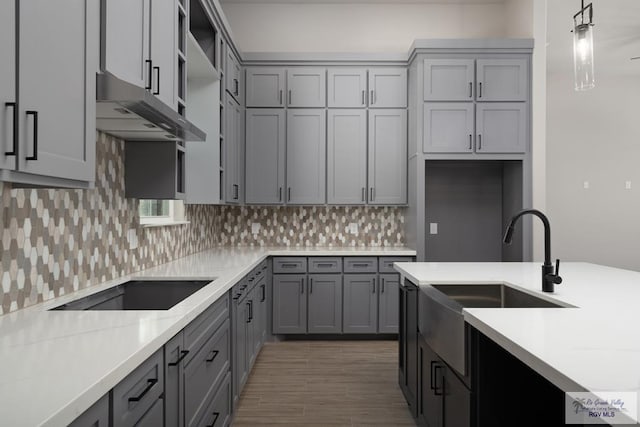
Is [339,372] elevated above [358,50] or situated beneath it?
situated beneath

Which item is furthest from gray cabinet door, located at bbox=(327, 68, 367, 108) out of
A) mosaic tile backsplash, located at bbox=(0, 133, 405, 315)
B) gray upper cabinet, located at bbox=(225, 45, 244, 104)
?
mosaic tile backsplash, located at bbox=(0, 133, 405, 315)

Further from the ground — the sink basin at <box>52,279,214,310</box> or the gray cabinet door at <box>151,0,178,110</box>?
the gray cabinet door at <box>151,0,178,110</box>

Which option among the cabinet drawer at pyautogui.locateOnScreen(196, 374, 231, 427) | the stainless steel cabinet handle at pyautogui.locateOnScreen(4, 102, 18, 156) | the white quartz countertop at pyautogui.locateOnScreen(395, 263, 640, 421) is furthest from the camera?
the cabinet drawer at pyautogui.locateOnScreen(196, 374, 231, 427)

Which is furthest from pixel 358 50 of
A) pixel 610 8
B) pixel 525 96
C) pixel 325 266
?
pixel 610 8

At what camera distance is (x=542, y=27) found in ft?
14.2

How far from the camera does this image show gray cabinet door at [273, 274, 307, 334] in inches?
177

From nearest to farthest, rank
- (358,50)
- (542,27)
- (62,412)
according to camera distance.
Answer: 1. (62,412)
2. (542,27)
3. (358,50)

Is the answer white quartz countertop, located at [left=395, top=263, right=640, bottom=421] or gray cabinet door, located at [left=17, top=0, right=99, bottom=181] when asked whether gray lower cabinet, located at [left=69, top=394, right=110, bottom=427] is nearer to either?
gray cabinet door, located at [left=17, top=0, right=99, bottom=181]

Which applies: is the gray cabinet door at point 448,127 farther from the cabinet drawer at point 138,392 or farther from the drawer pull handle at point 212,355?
the cabinet drawer at point 138,392

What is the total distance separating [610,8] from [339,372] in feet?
15.6

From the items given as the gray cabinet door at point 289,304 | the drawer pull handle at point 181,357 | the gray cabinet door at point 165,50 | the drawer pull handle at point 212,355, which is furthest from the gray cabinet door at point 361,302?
the drawer pull handle at point 181,357

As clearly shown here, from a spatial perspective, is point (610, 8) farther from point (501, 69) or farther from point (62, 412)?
point (62, 412)

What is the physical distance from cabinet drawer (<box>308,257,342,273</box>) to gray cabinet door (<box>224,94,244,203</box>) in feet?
3.18

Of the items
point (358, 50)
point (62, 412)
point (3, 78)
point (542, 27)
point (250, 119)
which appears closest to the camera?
point (62, 412)
